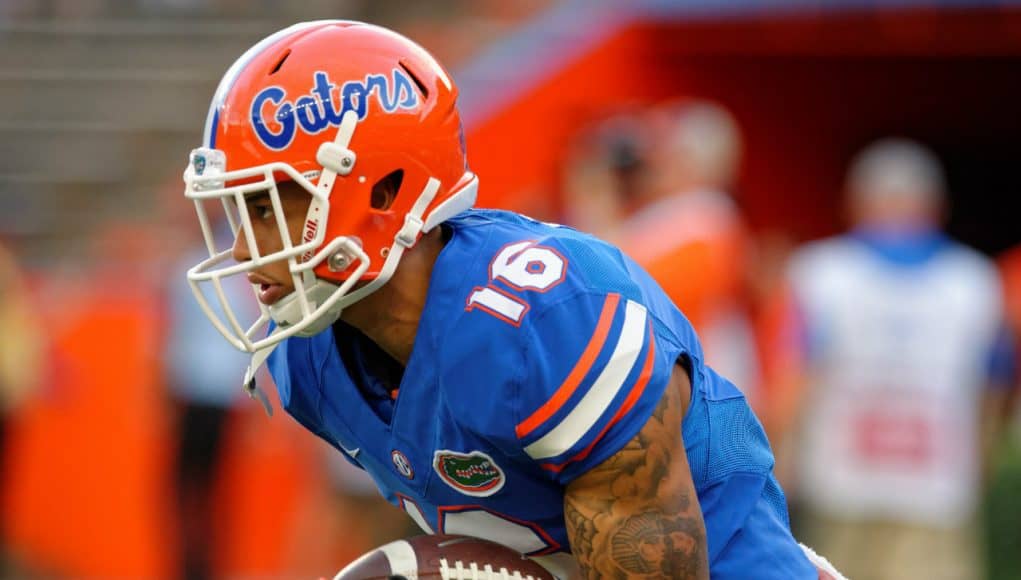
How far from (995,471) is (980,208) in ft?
11.9

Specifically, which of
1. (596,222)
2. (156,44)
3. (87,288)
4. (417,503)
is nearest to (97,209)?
(156,44)

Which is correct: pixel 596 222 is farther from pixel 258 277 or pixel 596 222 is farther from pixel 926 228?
pixel 258 277

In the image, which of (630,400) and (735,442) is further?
(735,442)

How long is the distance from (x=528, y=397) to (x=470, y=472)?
0.27 metres

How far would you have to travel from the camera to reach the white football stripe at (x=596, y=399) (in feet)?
9.04

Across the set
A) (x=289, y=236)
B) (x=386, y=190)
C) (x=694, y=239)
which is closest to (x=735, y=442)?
→ (x=386, y=190)

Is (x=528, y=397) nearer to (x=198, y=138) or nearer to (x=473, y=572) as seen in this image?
(x=473, y=572)

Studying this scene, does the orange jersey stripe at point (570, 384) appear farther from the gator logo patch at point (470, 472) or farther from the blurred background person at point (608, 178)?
the blurred background person at point (608, 178)

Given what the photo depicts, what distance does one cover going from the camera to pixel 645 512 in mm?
2775

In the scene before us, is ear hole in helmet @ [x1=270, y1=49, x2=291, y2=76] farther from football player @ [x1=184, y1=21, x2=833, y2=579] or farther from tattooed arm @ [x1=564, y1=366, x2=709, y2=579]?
tattooed arm @ [x1=564, y1=366, x2=709, y2=579]

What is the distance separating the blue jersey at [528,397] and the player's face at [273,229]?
24 centimetres

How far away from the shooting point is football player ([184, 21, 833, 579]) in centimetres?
279

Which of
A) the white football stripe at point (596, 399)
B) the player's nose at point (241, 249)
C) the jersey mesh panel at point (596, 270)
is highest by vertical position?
the jersey mesh panel at point (596, 270)

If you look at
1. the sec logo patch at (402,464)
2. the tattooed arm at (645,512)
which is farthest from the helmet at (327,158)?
the tattooed arm at (645,512)
